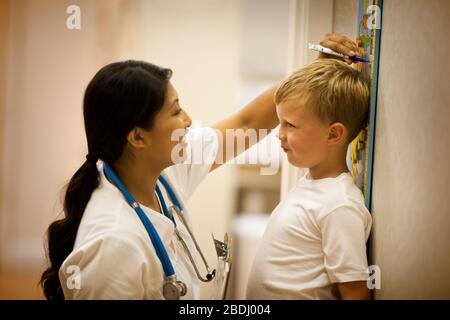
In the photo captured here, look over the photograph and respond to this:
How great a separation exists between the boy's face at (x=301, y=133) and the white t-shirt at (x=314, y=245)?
54 millimetres

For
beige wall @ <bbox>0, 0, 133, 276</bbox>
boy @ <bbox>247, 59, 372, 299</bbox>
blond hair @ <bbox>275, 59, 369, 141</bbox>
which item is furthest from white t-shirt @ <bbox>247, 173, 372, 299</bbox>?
beige wall @ <bbox>0, 0, 133, 276</bbox>

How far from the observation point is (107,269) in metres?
0.75

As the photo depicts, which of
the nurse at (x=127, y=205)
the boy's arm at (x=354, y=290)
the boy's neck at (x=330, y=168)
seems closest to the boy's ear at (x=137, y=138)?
the nurse at (x=127, y=205)

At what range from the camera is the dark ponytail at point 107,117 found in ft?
2.66

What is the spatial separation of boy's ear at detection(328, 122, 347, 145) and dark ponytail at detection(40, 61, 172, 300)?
0.30 metres

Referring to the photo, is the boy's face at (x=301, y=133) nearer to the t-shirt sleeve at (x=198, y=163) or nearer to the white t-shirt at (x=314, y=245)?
the white t-shirt at (x=314, y=245)

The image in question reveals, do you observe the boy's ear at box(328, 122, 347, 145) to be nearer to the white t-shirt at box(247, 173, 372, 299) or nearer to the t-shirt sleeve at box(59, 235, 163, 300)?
the white t-shirt at box(247, 173, 372, 299)

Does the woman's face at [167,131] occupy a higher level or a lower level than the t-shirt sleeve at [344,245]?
higher

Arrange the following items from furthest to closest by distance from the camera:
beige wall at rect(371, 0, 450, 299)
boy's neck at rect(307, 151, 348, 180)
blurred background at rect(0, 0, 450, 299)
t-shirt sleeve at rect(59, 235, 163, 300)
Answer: blurred background at rect(0, 0, 450, 299), boy's neck at rect(307, 151, 348, 180), t-shirt sleeve at rect(59, 235, 163, 300), beige wall at rect(371, 0, 450, 299)

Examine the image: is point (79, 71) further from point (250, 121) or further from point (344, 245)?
point (344, 245)

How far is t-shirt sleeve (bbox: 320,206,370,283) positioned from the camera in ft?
2.53

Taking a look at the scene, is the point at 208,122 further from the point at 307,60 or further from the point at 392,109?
the point at 392,109

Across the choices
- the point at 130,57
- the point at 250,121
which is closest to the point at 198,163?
the point at 250,121

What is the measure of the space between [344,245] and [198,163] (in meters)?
0.41
